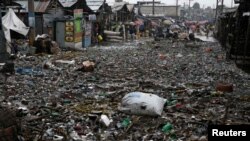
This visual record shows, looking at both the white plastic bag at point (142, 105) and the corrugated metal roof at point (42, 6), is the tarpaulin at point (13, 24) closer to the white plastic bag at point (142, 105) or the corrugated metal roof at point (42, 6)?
the corrugated metal roof at point (42, 6)

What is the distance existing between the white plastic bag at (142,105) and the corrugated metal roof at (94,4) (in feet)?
77.0

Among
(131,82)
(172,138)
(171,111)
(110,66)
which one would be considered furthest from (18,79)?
(172,138)

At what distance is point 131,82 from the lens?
1154 centimetres

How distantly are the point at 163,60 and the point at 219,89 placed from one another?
25.5 ft

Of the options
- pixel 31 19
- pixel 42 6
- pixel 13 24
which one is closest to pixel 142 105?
pixel 31 19

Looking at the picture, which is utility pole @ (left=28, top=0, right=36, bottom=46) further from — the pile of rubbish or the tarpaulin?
the pile of rubbish

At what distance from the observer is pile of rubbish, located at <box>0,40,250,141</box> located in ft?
21.8

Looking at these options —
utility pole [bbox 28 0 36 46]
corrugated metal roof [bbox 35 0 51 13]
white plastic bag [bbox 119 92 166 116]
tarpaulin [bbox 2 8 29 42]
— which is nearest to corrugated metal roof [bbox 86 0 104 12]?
corrugated metal roof [bbox 35 0 51 13]

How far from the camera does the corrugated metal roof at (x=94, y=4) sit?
30644mm

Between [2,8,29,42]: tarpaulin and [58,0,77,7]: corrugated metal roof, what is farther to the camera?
[58,0,77,7]: corrugated metal roof

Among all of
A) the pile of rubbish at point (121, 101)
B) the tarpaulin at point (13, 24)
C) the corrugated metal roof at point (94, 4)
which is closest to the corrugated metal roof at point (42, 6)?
the tarpaulin at point (13, 24)

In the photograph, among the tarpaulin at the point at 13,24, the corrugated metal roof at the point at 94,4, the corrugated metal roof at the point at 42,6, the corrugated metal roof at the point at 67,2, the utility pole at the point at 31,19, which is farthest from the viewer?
the corrugated metal roof at the point at 94,4

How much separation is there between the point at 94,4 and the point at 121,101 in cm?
2405

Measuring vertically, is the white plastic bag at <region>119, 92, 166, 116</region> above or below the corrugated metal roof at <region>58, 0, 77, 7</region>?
below
